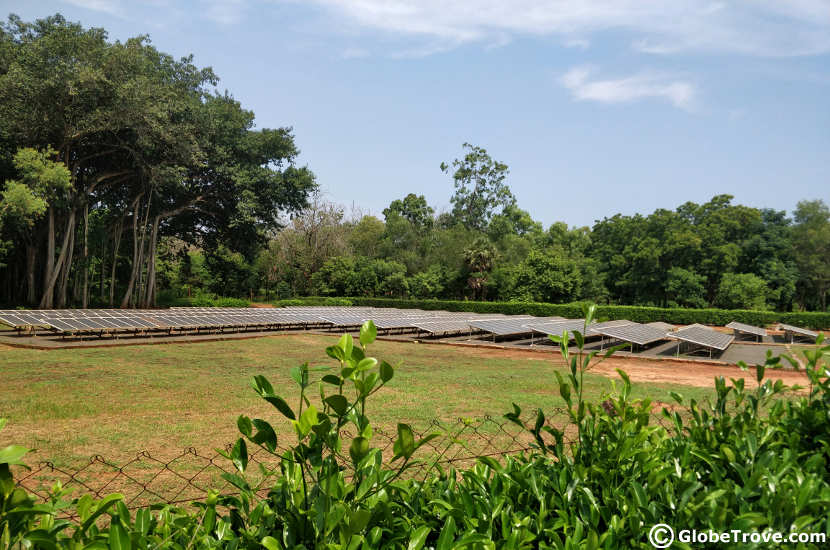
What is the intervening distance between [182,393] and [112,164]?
25.6 metres

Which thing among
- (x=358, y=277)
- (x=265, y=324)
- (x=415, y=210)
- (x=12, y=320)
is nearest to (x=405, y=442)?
(x=12, y=320)

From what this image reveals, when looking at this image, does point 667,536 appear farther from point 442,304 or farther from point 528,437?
point 442,304

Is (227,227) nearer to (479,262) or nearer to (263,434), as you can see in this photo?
(479,262)

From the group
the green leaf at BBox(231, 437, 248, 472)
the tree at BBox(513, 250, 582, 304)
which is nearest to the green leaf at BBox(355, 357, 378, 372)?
the green leaf at BBox(231, 437, 248, 472)

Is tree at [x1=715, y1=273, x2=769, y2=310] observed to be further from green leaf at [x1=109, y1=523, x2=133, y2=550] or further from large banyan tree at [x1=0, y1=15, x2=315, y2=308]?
green leaf at [x1=109, y1=523, x2=133, y2=550]

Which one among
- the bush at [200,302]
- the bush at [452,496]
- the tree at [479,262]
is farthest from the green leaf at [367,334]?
the tree at [479,262]

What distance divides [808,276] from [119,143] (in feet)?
168

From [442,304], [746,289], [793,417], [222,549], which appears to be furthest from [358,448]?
[746,289]

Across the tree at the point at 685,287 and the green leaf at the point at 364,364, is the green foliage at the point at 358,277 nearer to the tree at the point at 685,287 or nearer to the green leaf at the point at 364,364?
the tree at the point at 685,287

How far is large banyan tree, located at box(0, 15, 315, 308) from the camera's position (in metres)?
24.0

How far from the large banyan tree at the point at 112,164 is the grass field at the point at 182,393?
13.1 metres

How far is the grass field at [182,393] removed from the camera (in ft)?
23.9

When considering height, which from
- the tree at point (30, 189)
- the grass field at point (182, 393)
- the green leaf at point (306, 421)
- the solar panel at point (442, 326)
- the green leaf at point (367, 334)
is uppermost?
the tree at point (30, 189)

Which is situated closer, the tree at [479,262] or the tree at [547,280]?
the tree at [547,280]
